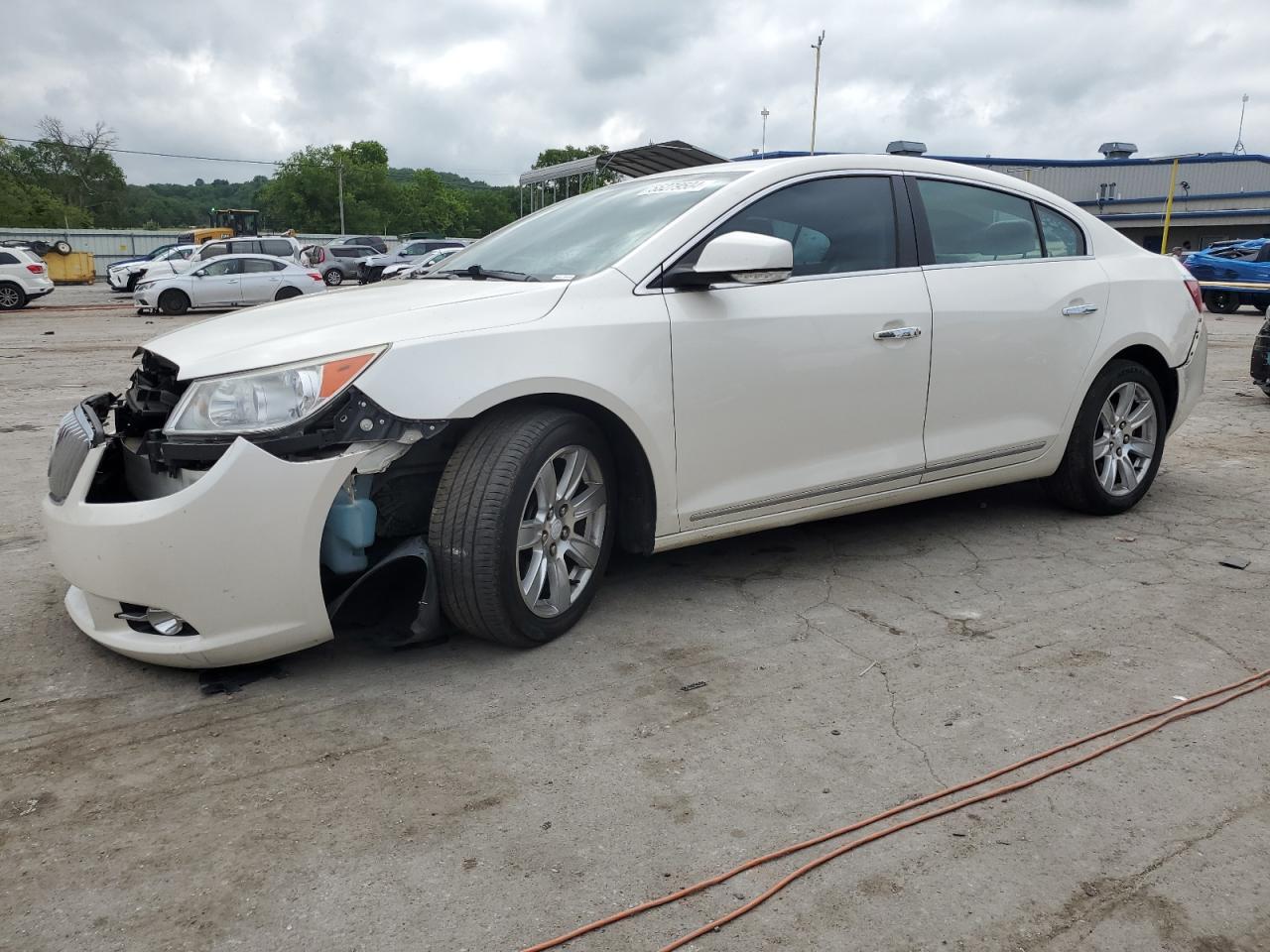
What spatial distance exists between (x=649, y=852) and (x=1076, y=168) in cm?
4954

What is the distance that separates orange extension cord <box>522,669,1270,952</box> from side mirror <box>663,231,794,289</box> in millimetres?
1736

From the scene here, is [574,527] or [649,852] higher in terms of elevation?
[574,527]

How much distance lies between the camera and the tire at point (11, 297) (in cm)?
2392

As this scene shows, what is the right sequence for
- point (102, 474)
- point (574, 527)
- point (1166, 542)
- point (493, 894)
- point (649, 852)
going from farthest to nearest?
point (1166, 542), point (574, 527), point (102, 474), point (649, 852), point (493, 894)

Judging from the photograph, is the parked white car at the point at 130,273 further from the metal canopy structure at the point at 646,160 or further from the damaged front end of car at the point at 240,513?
the damaged front end of car at the point at 240,513

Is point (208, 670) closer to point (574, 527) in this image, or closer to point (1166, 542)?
point (574, 527)

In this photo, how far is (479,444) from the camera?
323cm

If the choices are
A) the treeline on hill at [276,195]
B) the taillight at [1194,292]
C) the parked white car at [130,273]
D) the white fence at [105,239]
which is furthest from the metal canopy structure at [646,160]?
the treeline on hill at [276,195]

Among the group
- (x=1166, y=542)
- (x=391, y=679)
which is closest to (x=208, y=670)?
(x=391, y=679)

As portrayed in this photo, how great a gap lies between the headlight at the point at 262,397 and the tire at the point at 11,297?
24992mm

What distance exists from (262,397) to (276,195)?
332 feet

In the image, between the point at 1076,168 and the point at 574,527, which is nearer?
the point at 574,527

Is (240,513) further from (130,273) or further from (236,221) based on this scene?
(236,221)

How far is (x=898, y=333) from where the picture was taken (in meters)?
4.05
